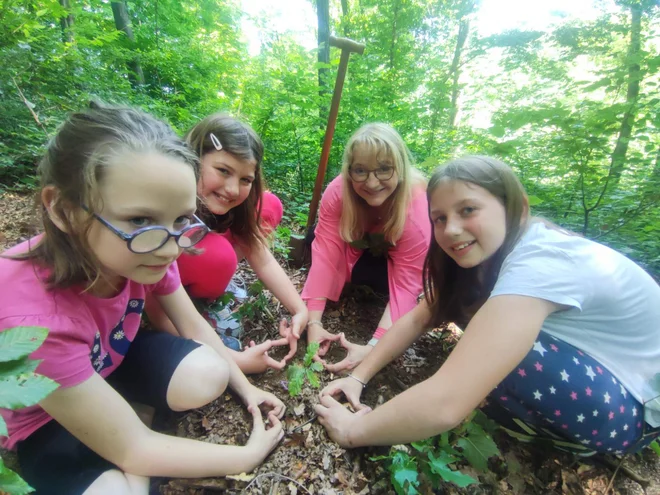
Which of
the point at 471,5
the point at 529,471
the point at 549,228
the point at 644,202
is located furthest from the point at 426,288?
the point at 471,5

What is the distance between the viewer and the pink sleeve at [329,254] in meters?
2.76

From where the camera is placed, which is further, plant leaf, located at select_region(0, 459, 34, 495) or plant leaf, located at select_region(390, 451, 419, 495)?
plant leaf, located at select_region(390, 451, 419, 495)

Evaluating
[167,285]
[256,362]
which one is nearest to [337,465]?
[256,362]

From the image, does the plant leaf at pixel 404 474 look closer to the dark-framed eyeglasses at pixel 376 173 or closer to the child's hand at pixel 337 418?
the child's hand at pixel 337 418

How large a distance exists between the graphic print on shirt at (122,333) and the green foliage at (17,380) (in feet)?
2.84

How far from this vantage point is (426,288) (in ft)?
6.98

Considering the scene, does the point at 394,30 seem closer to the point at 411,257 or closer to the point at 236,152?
the point at 411,257

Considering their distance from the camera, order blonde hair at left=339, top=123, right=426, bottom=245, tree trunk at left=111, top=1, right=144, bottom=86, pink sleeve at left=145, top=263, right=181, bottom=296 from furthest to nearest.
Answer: tree trunk at left=111, top=1, right=144, bottom=86
blonde hair at left=339, top=123, right=426, bottom=245
pink sleeve at left=145, top=263, right=181, bottom=296

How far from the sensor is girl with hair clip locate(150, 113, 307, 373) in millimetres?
2129

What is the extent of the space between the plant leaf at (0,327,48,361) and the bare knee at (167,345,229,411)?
99cm

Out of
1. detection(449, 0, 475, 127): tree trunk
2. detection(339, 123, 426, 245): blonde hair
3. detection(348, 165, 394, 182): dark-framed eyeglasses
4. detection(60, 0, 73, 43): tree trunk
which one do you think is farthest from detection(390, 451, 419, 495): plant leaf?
detection(60, 0, 73, 43): tree trunk

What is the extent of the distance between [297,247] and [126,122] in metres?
2.47

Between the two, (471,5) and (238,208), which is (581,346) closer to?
(238,208)

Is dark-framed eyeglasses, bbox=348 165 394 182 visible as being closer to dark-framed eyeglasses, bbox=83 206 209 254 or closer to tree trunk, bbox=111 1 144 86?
dark-framed eyeglasses, bbox=83 206 209 254
